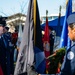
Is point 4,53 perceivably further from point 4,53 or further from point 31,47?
point 31,47

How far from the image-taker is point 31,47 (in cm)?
515

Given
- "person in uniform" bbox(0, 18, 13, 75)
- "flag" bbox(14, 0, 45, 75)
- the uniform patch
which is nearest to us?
the uniform patch

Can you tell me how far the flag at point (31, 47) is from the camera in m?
4.81

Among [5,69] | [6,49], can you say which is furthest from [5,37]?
[5,69]

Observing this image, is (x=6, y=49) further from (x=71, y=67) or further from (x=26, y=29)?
(x=71, y=67)

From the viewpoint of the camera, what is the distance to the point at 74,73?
12.4ft

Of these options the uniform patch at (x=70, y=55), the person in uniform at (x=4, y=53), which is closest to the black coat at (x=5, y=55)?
the person in uniform at (x=4, y=53)

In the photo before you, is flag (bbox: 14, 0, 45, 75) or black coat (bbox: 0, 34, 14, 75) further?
black coat (bbox: 0, 34, 14, 75)

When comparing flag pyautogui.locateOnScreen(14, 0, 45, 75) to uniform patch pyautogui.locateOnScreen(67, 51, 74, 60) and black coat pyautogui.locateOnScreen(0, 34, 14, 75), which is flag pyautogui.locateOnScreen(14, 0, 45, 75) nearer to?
uniform patch pyautogui.locateOnScreen(67, 51, 74, 60)

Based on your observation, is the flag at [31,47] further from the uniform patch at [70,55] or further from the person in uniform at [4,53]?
the person in uniform at [4,53]

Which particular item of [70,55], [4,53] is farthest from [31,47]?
[4,53]

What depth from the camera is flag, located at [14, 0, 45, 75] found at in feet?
15.8

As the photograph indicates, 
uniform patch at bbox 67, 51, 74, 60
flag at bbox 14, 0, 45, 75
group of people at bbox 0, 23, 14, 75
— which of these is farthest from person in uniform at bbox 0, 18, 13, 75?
uniform patch at bbox 67, 51, 74, 60

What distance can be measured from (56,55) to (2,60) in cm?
209
